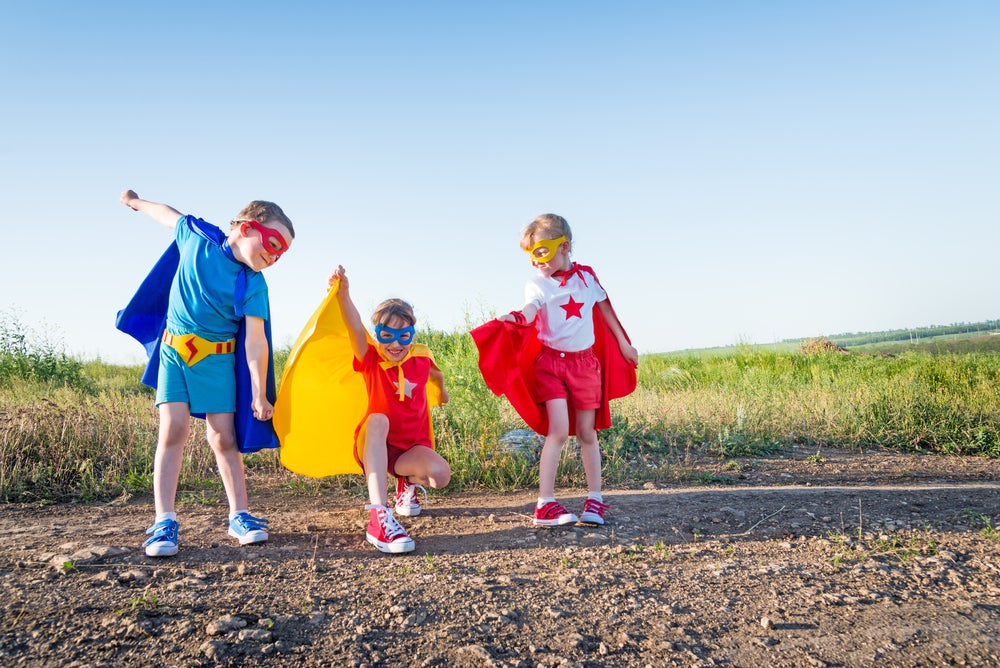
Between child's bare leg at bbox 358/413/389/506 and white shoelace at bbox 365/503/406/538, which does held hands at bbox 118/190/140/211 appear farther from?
white shoelace at bbox 365/503/406/538

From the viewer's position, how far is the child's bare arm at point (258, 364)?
381cm

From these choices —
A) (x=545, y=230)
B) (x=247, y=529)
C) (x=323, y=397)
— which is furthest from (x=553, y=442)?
(x=247, y=529)

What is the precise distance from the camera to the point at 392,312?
411 cm

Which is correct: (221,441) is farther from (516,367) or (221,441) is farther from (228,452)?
(516,367)

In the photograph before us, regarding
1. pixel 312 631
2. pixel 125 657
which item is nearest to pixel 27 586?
pixel 125 657

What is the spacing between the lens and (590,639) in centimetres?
274

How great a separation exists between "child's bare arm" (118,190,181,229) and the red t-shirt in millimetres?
1393

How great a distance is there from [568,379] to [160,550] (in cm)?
250

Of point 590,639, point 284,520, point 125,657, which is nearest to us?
point 125,657

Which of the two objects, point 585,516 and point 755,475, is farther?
point 755,475

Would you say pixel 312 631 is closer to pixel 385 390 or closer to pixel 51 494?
pixel 385 390

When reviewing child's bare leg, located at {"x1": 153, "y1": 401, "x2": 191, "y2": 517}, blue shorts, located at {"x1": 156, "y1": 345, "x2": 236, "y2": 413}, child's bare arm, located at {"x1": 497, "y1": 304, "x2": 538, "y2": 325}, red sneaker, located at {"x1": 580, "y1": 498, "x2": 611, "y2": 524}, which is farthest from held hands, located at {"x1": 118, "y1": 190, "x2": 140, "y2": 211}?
red sneaker, located at {"x1": 580, "y1": 498, "x2": 611, "y2": 524}

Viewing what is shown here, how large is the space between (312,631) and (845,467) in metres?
5.52

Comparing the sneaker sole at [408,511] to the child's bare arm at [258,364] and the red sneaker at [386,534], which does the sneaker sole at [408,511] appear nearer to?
the red sneaker at [386,534]
